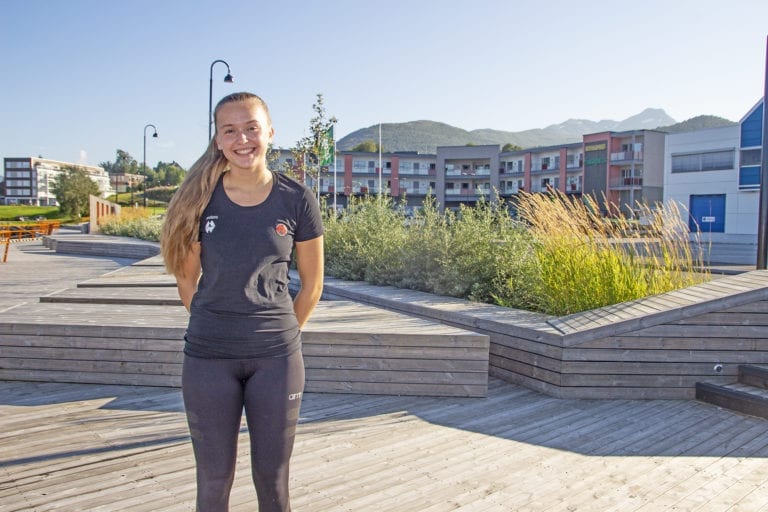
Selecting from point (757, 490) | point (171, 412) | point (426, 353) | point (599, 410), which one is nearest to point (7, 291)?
point (171, 412)

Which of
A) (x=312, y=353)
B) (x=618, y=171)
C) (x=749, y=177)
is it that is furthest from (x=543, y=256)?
(x=618, y=171)

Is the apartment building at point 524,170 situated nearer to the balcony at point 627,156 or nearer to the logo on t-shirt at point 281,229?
the balcony at point 627,156

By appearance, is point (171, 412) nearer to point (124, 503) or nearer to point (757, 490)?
point (124, 503)

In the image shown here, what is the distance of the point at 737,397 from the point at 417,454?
2498 millimetres

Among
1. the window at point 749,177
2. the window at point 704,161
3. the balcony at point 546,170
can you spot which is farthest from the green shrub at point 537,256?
the balcony at point 546,170

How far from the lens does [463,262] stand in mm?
6910

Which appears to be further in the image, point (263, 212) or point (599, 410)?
point (599, 410)

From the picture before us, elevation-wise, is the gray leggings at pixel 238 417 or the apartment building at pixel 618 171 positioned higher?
the apartment building at pixel 618 171

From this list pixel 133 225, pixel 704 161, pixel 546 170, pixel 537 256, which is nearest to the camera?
pixel 537 256

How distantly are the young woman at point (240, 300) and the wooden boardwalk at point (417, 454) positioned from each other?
100 cm

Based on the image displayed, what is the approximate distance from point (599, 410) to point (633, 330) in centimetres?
73

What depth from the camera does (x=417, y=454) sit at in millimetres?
3469

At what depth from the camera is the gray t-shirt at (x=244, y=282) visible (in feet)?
6.11

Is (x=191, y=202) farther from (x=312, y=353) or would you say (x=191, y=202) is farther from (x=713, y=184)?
(x=713, y=184)
